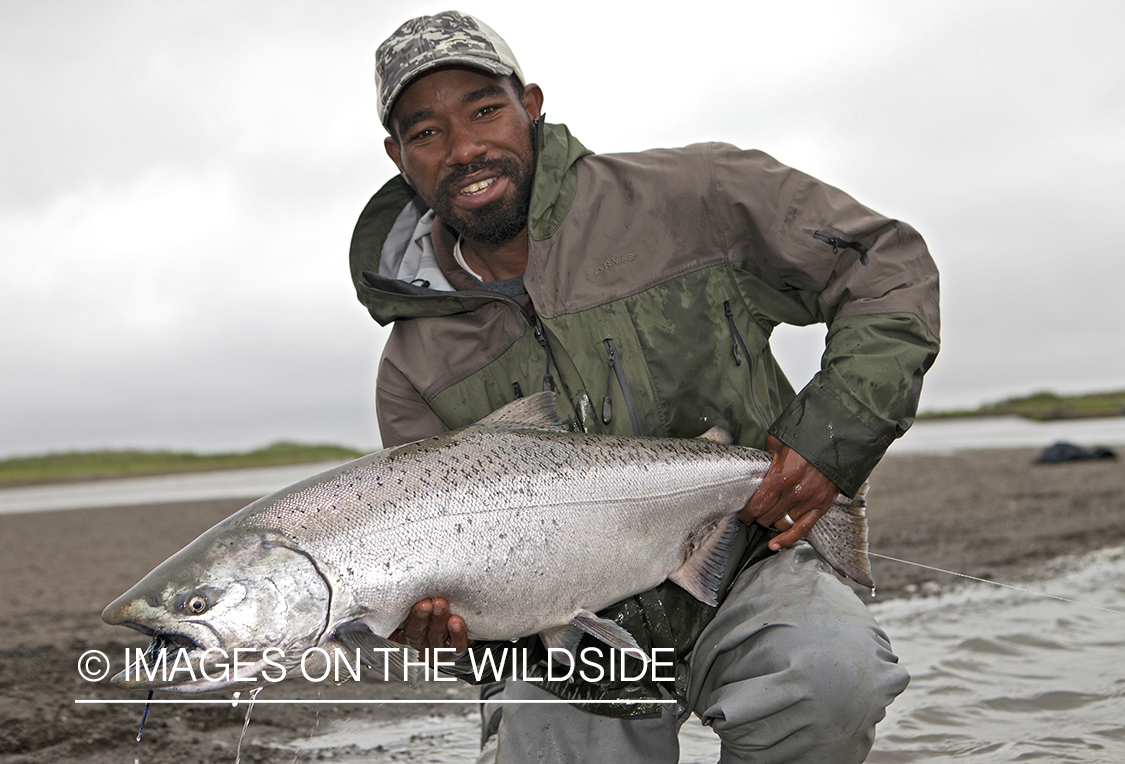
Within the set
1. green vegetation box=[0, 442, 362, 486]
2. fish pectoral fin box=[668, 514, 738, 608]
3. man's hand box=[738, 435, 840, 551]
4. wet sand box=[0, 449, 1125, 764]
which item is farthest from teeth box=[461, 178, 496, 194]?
green vegetation box=[0, 442, 362, 486]

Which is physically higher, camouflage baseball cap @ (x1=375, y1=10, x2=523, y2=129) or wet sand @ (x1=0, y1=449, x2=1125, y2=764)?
camouflage baseball cap @ (x1=375, y1=10, x2=523, y2=129)

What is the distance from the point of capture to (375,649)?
→ 8.63ft

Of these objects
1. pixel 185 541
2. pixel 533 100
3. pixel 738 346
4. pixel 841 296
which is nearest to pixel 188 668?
pixel 738 346

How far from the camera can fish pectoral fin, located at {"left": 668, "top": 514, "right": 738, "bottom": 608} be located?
3.21m

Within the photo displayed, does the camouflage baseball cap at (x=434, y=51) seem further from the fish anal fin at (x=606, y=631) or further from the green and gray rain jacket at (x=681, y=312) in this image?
the fish anal fin at (x=606, y=631)

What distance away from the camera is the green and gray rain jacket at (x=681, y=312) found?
321 cm

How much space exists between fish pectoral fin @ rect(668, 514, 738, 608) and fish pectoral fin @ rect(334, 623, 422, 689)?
1048 millimetres

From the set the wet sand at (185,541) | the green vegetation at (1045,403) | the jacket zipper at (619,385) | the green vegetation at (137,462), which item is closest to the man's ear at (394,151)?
the jacket zipper at (619,385)

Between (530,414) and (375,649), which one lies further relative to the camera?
(530,414)

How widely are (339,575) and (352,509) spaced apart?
214 millimetres

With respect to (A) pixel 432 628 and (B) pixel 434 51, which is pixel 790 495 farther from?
(B) pixel 434 51

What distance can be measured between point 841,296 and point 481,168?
59.5 inches

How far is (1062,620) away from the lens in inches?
215

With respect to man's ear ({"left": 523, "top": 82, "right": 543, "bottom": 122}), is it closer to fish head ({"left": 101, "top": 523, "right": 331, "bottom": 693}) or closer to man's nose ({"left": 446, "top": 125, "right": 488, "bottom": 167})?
man's nose ({"left": 446, "top": 125, "right": 488, "bottom": 167})
